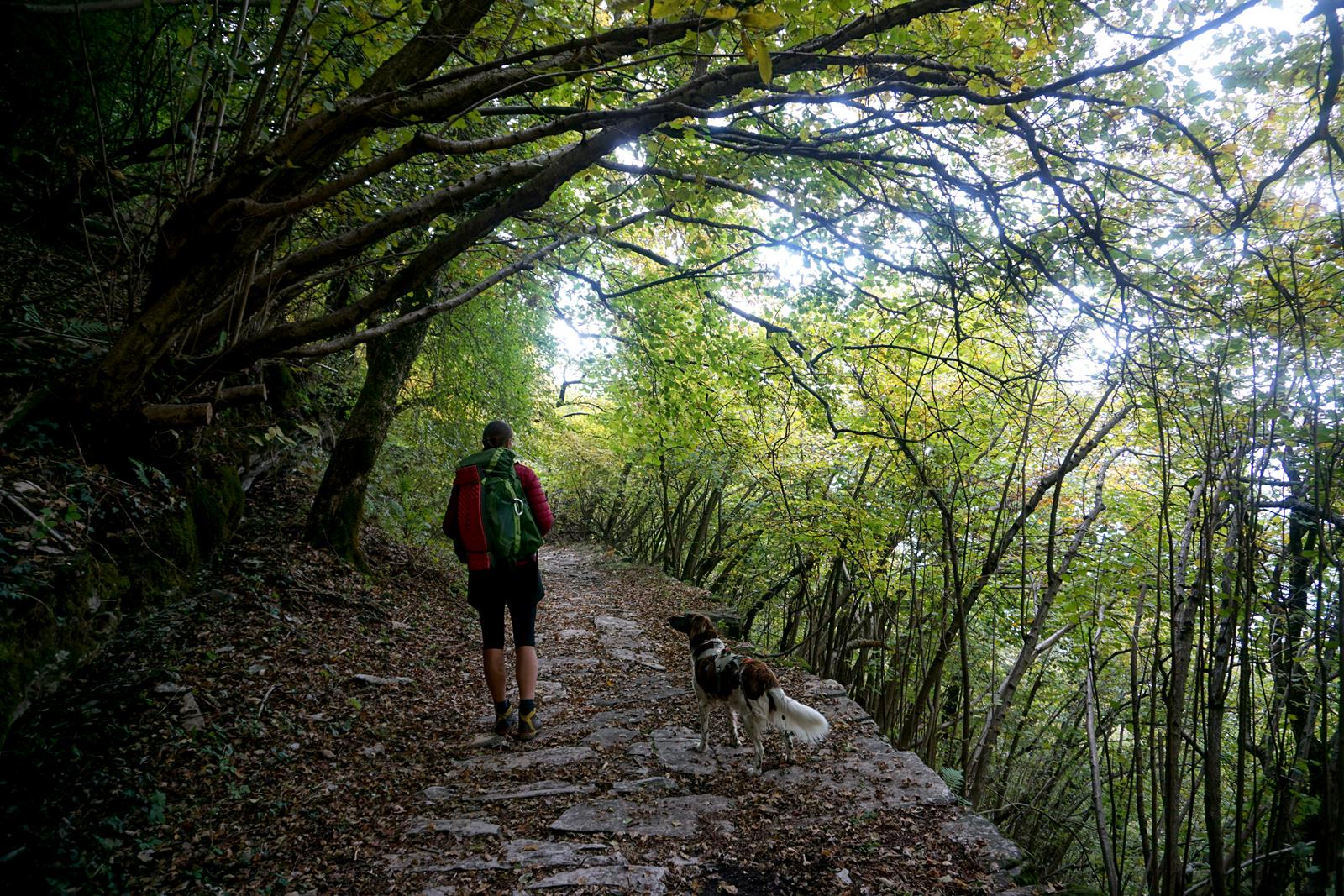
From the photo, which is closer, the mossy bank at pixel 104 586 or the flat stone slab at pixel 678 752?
the mossy bank at pixel 104 586

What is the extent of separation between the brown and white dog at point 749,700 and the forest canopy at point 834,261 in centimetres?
131

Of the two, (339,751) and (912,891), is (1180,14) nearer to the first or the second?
(912,891)

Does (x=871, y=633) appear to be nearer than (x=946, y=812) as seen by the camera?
No

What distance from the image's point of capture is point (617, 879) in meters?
3.07

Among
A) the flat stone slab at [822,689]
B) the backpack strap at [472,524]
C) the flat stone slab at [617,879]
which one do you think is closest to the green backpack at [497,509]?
the backpack strap at [472,524]

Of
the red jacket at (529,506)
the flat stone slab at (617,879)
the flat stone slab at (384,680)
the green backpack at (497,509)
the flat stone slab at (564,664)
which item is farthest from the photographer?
the flat stone slab at (564,664)

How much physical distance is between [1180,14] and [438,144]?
14.2 ft

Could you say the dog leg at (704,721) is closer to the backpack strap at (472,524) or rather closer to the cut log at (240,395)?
the backpack strap at (472,524)

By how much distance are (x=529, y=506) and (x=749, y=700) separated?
205 centimetres

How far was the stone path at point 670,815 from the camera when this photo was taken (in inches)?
124

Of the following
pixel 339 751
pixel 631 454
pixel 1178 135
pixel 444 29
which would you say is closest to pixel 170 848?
pixel 339 751

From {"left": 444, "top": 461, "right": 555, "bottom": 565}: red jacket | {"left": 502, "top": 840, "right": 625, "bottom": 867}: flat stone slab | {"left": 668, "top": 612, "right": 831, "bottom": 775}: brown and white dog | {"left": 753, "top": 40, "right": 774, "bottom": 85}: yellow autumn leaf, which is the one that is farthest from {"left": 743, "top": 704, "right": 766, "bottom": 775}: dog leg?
{"left": 753, "top": 40, "right": 774, "bottom": 85}: yellow autumn leaf

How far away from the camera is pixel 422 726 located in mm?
4988

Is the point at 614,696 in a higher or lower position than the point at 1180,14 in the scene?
lower
